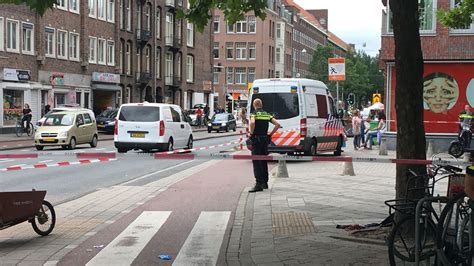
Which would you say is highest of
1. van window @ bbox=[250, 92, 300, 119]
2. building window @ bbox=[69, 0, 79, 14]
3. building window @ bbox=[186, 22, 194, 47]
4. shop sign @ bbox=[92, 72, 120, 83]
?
building window @ bbox=[186, 22, 194, 47]

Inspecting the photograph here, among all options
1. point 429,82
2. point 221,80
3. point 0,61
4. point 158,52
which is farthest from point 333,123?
point 221,80

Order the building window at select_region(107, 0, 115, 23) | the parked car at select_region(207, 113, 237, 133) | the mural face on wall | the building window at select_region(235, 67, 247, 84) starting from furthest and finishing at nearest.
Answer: the building window at select_region(235, 67, 247, 84)
the building window at select_region(107, 0, 115, 23)
the parked car at select_region(207, 113, 237, 133)
the mural face on wall

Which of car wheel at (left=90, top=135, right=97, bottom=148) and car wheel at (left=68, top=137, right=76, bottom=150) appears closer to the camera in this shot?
car wheel at (left=68, top=137, right=76, bottom=150)

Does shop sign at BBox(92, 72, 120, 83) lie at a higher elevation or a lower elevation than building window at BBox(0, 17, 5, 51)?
lower

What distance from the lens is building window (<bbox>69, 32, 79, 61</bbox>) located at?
148 feet

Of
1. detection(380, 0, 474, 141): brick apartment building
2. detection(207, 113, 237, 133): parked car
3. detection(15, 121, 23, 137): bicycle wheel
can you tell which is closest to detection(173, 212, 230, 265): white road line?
detection(380, 0, 474, 141): brick apartment building

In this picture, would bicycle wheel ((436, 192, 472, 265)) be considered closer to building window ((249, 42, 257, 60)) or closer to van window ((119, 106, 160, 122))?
van window ((119, 106, 160, 122))

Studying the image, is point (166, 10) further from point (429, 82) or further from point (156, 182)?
point (156, 182)

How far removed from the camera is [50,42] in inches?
1661

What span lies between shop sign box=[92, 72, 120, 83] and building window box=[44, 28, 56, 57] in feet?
18.4

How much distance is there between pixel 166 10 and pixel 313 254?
58.8m

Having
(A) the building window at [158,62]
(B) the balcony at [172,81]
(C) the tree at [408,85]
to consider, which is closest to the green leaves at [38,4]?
(C) the tree at [408,85]

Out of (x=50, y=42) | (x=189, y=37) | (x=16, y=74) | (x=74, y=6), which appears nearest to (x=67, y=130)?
(x=16, y=74)

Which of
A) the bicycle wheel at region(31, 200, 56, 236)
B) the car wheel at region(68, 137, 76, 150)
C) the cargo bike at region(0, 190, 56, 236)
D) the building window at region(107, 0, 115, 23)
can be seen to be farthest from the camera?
the building window at region(107, 0, 115, 23)
